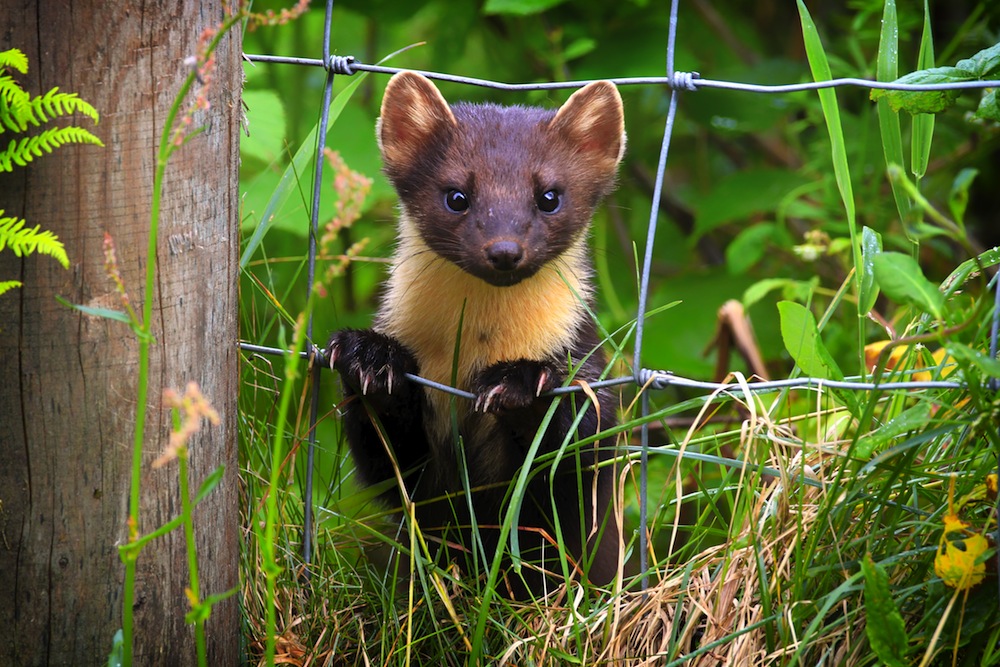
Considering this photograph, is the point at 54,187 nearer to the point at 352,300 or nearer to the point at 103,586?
the point at 103,586

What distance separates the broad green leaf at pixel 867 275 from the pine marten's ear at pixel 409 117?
4.13 feet

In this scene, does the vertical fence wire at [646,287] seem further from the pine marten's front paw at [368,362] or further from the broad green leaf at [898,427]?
the pine marten's front paw at [368,362]

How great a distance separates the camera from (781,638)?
230 centimetres

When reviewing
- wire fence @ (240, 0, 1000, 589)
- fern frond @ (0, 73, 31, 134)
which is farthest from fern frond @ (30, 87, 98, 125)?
wire fence @ (240, 0, 1000, 589)

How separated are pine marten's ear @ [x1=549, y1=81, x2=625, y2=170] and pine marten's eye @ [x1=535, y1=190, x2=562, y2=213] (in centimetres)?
20

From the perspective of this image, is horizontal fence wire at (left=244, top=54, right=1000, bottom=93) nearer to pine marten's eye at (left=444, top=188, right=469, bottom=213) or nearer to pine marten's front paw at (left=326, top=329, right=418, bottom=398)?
pine marten's eye at (left=444, top=188, right=469, bottom=213)

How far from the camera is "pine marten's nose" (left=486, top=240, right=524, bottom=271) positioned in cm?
290

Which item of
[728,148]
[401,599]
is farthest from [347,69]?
[728,148]

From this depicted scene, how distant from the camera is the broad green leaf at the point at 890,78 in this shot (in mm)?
2557

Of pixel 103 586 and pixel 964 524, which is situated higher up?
pixel 964 524

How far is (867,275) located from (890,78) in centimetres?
46

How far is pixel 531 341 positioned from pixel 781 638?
3.97ft

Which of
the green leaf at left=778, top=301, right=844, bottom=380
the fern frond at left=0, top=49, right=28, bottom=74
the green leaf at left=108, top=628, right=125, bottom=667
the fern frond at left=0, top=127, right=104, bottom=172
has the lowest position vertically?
the green leaf at left=108, top=628, right=125, bottom=667

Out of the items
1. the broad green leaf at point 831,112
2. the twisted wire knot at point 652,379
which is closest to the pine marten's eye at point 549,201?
the twisted wire knot at point 652,379
